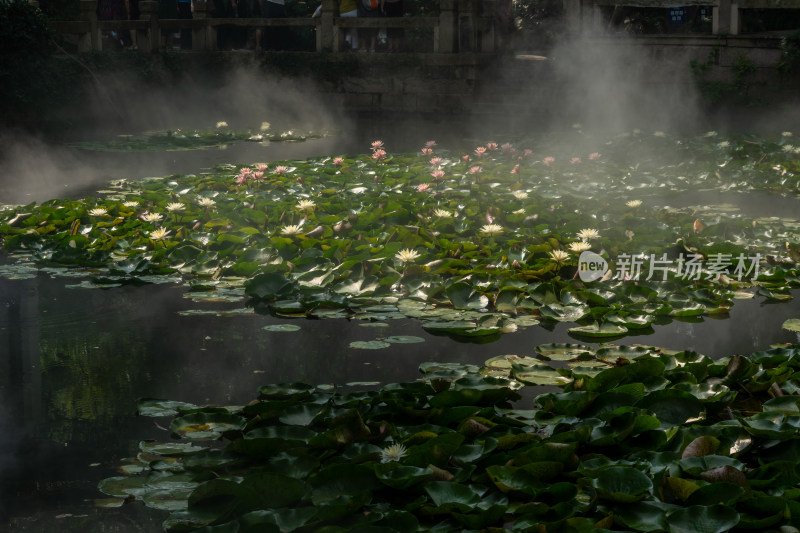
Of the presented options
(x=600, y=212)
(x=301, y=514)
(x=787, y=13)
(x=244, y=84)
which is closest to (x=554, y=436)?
(x=301, y=514)

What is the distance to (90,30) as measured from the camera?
44.5 feet

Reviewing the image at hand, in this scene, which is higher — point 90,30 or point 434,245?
point 90,30

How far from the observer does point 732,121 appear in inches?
439

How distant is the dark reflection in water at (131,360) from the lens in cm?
260

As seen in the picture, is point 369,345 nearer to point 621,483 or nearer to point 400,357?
point 400,357

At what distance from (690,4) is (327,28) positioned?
6109 mm

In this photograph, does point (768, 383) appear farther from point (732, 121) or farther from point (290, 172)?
point (732, 121)

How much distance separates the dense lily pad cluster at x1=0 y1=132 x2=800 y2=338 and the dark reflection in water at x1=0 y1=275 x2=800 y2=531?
0.53 ft

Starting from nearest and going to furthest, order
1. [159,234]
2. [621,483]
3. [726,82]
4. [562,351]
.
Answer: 1. [621,483]
2. [562,351]
3. [159,234]
4. [726,82]

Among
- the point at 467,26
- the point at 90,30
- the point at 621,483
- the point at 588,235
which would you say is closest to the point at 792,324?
the point at 588,235

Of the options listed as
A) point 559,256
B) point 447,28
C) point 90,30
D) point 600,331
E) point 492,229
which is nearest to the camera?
point 600,331

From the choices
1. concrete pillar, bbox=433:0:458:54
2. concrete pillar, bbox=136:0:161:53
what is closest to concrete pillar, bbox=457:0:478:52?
concrete pillar, bbox=433:0:458:54

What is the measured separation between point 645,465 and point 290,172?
533cm

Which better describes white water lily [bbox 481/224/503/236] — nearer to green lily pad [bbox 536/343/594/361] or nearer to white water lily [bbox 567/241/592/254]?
white water lily [bbox 567/241/592/254]
